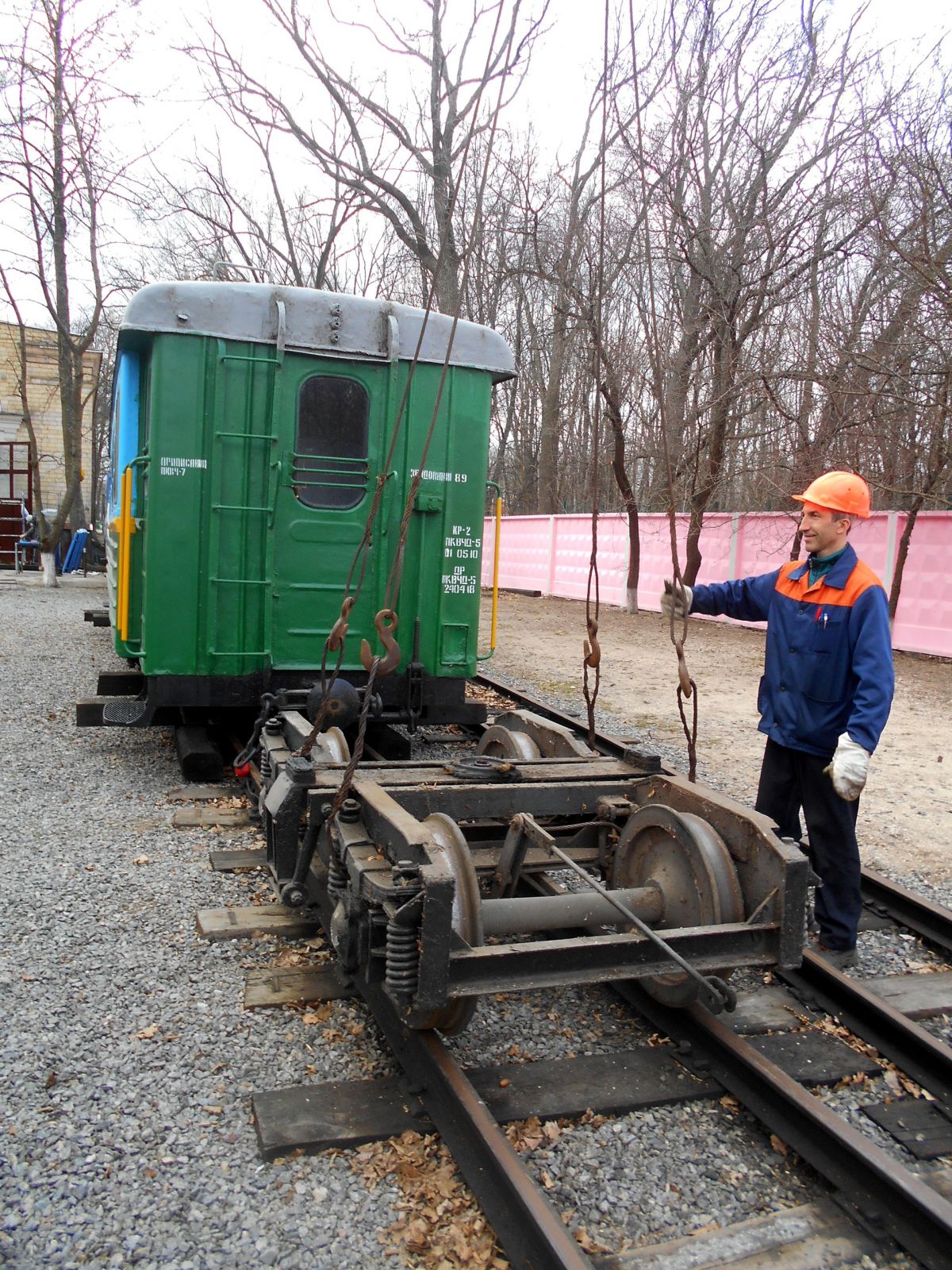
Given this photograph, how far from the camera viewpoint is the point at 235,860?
5434 mm

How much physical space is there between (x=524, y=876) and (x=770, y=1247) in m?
2.23

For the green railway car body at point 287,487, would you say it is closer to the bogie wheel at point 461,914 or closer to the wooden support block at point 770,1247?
the bogie wheel at point 461,914

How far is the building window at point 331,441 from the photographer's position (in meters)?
7.01

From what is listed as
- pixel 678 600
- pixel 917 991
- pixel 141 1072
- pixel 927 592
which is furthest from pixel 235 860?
pixel 927 592

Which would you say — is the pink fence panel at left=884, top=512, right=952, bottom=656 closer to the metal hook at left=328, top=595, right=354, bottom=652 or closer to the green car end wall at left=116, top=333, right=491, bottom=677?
the green car end wall at left=116, top=333, right=491, bottom=677

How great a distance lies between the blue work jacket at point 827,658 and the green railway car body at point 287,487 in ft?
10.1

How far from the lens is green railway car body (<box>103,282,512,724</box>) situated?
6.68 meters

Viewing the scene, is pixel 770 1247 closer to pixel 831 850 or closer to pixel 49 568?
pixel 831 850

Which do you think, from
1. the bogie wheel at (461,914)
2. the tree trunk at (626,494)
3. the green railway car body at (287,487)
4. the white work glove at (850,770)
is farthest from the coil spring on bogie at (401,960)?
the tree trunk at (626,494)

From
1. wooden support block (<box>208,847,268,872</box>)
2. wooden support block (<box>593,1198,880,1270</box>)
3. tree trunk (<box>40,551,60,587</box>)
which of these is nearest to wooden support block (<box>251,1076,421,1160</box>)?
wooden support block (<box>593,1198,880,1270</box>)

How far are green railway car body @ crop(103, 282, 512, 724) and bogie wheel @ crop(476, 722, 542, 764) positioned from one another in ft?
5.59

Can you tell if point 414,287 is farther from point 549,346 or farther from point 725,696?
point 725,696

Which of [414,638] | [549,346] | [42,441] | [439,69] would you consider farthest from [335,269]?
[414,638]

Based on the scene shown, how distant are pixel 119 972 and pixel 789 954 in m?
2.62
